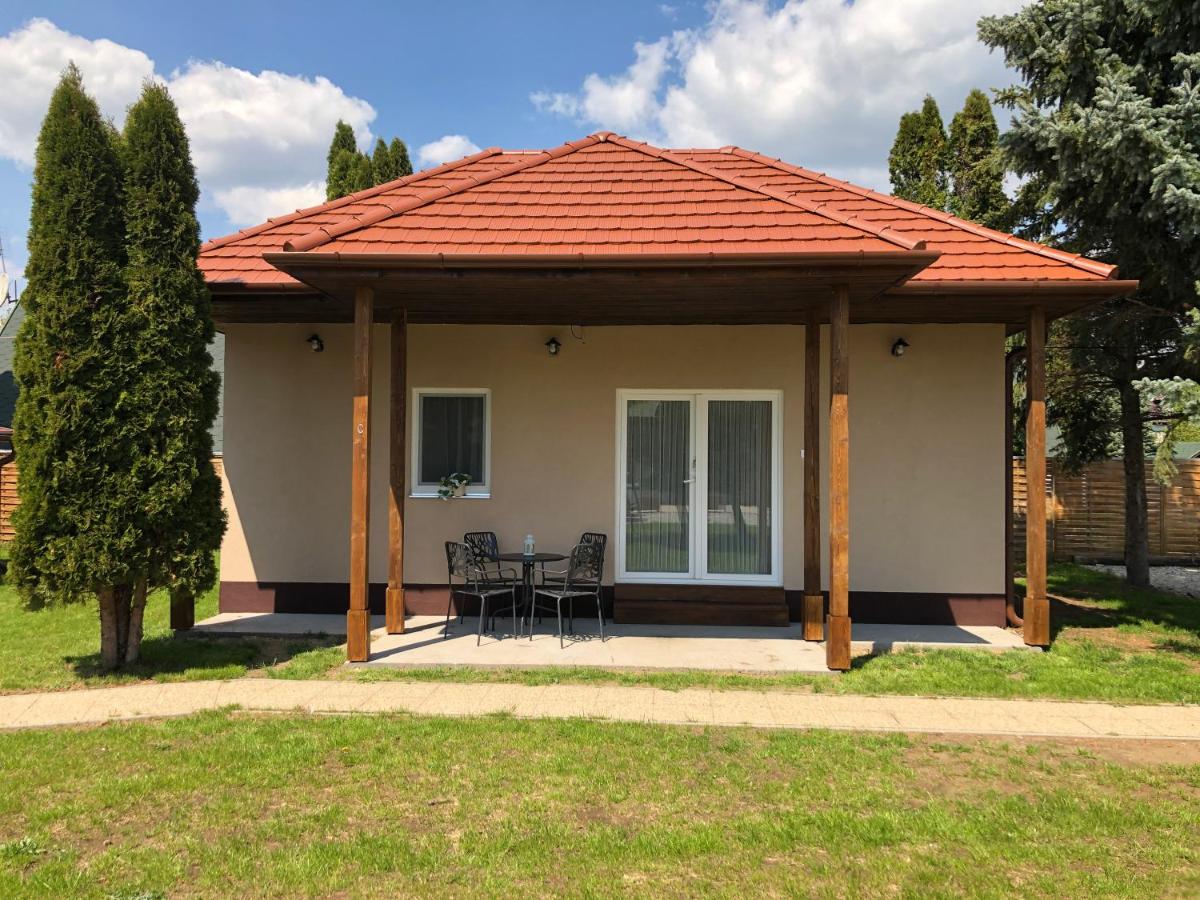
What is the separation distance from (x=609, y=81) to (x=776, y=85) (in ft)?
9.34

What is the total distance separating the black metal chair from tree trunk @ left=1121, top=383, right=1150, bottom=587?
9.02 m

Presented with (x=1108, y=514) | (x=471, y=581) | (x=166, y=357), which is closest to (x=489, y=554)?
(x=471, y=581)

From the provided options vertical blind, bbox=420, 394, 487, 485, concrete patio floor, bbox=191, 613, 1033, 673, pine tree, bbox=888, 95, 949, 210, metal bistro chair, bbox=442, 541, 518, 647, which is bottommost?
concrete patio floor, bbox=191, 613, 1033, 673

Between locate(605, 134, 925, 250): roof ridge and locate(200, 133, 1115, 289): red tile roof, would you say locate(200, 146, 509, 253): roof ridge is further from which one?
locate(605, 134, 925, 250): roof ridge

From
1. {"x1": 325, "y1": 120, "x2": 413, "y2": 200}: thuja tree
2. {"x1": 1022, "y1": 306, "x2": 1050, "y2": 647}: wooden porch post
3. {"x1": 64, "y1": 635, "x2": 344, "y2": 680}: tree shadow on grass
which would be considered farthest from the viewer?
{"x1": 325, "y1": 120, "x2": 413, "y2": 200}: thuja tree

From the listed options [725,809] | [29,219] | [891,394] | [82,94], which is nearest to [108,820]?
[725,809]

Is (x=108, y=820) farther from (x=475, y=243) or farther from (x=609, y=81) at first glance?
(x=609, y=81)

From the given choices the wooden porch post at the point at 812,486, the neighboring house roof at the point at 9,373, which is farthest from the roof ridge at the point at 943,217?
the neighboring house roof at the point at 9,373

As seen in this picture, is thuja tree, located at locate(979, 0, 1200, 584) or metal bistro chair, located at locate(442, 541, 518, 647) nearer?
metal bistro chair, located at locate(442, 541, 518, 647)

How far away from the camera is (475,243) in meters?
6.33

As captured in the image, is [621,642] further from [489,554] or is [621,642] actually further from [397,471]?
[397,471]

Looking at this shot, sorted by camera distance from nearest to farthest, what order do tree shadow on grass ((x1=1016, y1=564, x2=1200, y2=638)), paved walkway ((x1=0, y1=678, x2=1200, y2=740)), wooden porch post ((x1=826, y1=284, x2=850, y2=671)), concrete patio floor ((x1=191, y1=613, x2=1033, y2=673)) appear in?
paved walkway ((x1=0, y1=678, x2=1200, y2=740))
wooden porch post ((x1=826, y1=284, x2=850, y2=671))
concrete patio floor ((x1=191, y1=613, x2=1033, y2=673))
tree shadow on grass ((x1=1016, y1=564, x2=1200, y2=638))

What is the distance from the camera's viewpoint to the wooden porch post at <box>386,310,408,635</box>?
7406mm

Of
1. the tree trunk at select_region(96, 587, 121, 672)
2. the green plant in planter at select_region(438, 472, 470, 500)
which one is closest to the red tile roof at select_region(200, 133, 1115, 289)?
the green plant in planter at select_region(438, 472, 470, 500)
